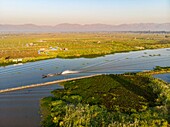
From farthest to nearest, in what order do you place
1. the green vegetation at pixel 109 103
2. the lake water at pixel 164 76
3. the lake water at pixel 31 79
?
the lake water at pixel 164 76
the lake water at pixel 31 79
the green vegetation at pixel 109 103

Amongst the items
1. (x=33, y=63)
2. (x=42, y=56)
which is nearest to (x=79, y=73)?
(x=33, y=63)

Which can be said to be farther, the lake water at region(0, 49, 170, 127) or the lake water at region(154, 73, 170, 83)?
the lake water at region(154, 73, 170, 83)

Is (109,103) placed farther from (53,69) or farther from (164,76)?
(53,69)

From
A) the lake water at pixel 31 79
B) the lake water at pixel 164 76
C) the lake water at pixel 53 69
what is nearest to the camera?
the lake water at pixel 31 79

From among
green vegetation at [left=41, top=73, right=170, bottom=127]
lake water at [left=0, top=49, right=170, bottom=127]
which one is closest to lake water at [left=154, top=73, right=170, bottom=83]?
lake water at [left=0, top=49, right=170, bottom=127]

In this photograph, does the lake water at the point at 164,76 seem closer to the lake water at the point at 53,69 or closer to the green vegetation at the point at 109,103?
the green vegetation at the point at 109,103

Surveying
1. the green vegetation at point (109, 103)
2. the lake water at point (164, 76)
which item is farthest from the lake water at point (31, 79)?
the green vegetation at point (109, 103)

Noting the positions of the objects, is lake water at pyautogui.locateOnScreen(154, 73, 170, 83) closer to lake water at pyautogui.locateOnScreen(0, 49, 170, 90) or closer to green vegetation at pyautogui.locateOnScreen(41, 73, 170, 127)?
green vegetation at pyautogui.locateOnScreen(41, 73, 170, 127)

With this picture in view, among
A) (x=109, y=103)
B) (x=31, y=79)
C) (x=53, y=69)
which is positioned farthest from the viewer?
(x=53, y=69)

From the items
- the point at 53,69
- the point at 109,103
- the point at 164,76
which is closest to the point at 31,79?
the point at 53,69
